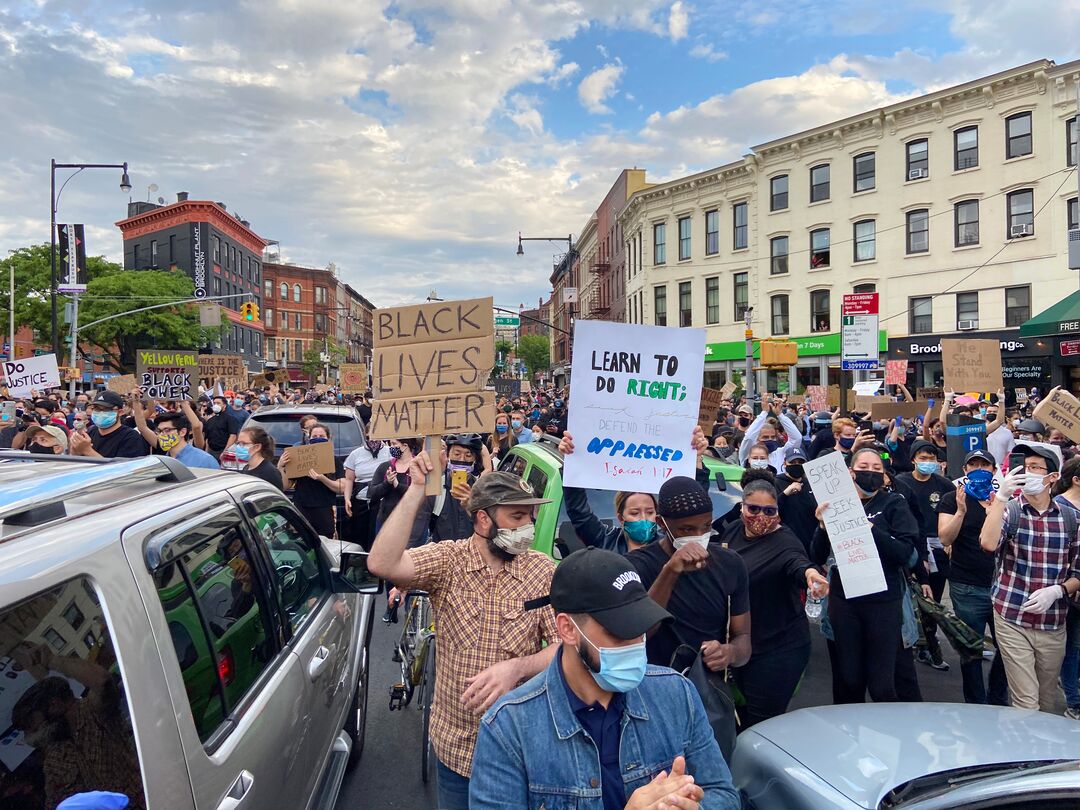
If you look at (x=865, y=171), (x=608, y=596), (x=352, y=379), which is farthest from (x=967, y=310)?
(x=608, y=596)

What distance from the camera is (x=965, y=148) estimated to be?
30031 millimetres

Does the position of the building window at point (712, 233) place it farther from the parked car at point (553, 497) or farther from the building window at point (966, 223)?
the parked car at point (553, 497)

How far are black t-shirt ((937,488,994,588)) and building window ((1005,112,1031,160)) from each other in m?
28.9

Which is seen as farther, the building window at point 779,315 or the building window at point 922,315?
the building window at point 779,315

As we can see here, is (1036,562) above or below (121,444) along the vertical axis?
below

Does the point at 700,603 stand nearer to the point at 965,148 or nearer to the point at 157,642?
the point at 157,642

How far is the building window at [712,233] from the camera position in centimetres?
3869

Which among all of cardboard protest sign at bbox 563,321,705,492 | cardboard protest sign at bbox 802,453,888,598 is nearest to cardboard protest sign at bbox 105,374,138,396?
cardboard protest sign at bbox 563,321,705,492

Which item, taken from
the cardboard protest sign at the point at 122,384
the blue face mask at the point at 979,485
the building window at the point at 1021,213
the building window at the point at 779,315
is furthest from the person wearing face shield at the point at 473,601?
the building window at the point at 779,315

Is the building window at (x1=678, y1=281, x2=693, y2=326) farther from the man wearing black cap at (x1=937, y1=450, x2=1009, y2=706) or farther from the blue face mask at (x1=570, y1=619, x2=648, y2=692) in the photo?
the blue face mask at (x1=570, y1=619, x2=648, y2=692)

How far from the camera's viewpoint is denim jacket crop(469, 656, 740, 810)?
1967mm

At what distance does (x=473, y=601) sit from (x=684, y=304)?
39.1 m

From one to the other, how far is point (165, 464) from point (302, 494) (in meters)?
5.27

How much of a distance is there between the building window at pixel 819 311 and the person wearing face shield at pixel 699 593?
3301 centimetres
